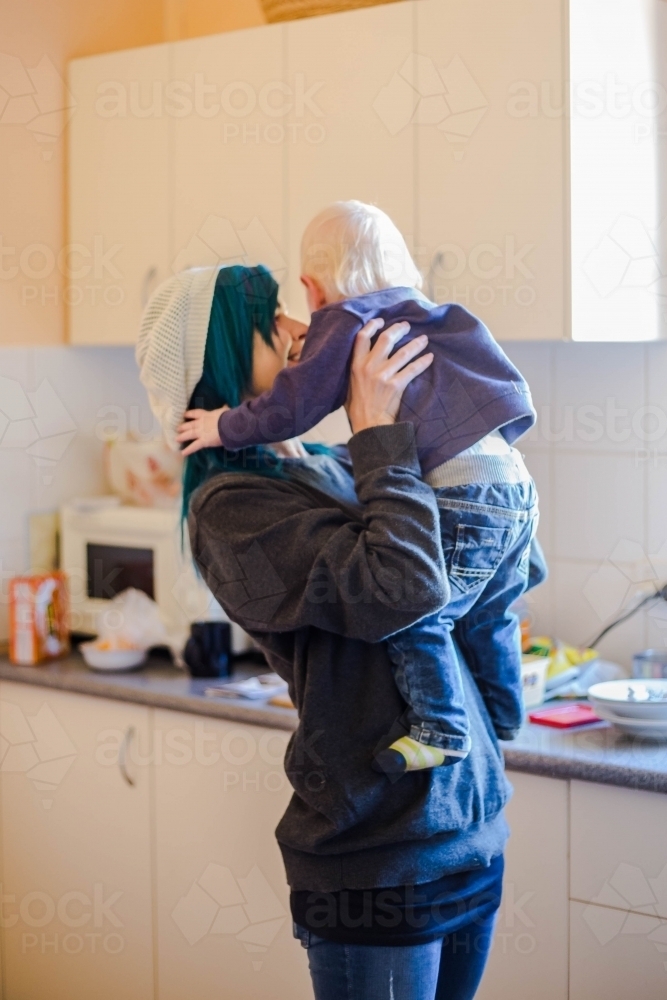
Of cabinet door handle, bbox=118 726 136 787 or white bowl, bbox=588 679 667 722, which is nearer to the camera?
white bowl, bbox=588 679 667 722

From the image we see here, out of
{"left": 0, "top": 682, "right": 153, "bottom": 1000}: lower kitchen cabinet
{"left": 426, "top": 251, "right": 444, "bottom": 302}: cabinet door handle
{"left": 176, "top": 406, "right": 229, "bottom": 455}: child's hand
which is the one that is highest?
{"left": 426, "top": 251, "right": 444, "bottom": 302}: cabinet door handle

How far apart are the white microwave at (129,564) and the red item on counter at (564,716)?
717mm

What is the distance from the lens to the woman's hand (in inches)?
52.3

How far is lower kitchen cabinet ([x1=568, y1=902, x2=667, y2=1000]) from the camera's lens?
174 centimetres

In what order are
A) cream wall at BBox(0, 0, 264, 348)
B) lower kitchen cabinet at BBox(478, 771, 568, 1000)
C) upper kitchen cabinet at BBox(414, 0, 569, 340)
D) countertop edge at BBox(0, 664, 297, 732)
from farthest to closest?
1. cream wall at BBox(0, 0, 264, 348)
2. countertop edge at BBox(0, 664, 297, 732)
3. upper kitchen cabinet at BBox(414, 0, 569, 340)
4. lower kitchen cabinet at BBox(478, 771, 568, 1000)

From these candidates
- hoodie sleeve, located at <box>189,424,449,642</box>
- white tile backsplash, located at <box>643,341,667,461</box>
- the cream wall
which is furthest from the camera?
the cream wall

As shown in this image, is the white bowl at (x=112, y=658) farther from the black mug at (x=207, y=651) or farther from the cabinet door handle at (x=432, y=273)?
the cabinet door handle at (x=432, y=273)

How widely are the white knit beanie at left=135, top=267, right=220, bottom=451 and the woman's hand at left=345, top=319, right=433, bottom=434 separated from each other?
207 mm

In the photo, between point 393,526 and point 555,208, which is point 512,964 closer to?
point 393,526

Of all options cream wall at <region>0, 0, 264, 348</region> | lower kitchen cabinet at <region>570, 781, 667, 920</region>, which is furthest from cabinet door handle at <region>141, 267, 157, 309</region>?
lower kitchen cabinet at <region>570, 781, 667, 920</region>

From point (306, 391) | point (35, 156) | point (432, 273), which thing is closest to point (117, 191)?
point (35, 156)

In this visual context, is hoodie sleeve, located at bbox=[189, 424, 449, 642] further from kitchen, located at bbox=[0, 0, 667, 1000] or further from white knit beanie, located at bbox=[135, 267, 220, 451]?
kitchen, located at bbox=[0, 0, 667, 1000]

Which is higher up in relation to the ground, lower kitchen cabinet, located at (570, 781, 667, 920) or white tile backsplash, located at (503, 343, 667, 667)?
white tile backsplash, located at (503, 343, 667, 667)

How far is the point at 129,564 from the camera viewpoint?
2.57m
